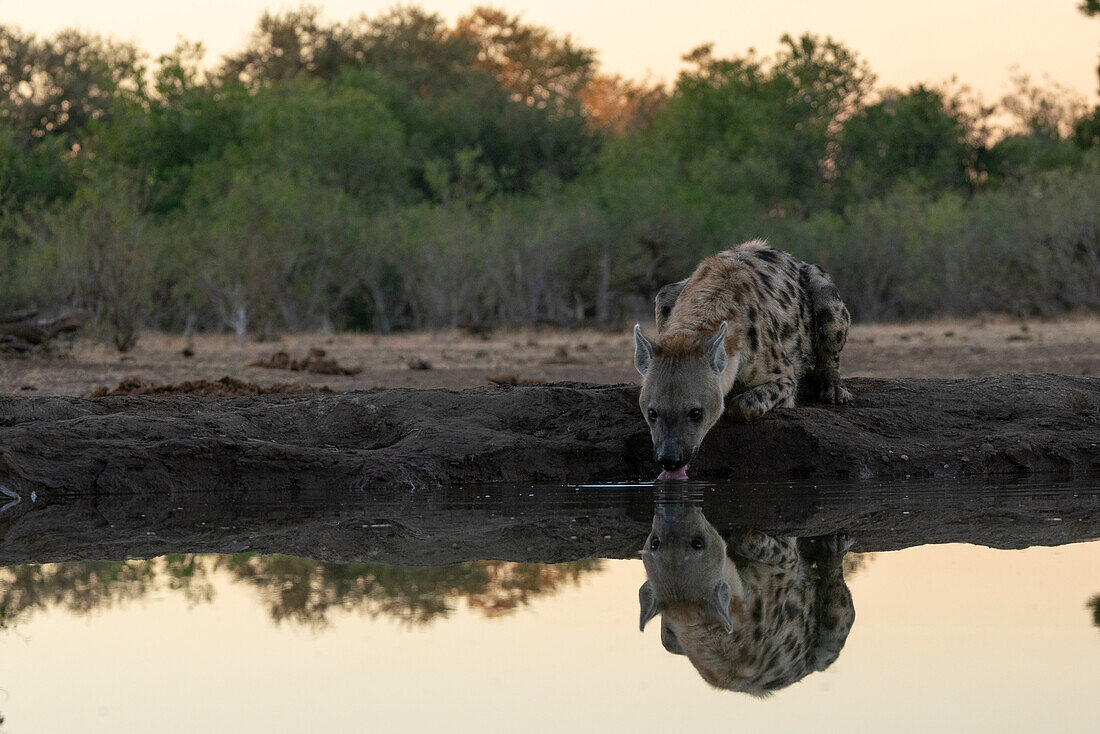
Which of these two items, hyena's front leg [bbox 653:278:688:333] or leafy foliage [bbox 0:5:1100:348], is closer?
hyena's front leg [bbox 653:278:688:333]

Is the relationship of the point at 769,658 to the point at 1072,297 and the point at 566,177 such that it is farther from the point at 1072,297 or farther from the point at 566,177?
the point at 566,177

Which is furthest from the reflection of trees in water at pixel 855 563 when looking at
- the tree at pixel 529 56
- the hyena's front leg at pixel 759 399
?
the tree at pixel 529 56

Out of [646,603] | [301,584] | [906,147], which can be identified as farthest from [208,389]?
[906,147]

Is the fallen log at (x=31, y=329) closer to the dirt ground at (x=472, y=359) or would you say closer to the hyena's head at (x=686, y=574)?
the dirt ground at (x=472, y=359)

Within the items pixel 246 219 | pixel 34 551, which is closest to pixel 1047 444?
pixel 34 551

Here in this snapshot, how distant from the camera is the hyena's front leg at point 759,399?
6395 millimetres

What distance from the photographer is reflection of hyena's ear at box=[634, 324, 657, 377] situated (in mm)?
5793

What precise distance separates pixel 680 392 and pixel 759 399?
3.04 ft

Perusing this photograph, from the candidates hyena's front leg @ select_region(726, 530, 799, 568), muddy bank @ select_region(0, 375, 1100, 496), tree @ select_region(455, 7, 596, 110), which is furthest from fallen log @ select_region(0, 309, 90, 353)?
tree @ select_region(455, 7, 596, 110)

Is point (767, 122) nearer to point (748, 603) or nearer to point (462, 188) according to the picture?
point (462, 188)

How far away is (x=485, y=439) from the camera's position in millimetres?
6527

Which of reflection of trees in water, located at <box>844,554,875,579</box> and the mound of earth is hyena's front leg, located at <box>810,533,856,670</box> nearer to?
reflection of trees in water, located at <box>844,554,875,579</box>

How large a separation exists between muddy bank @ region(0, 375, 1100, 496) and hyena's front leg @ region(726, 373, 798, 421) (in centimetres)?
8

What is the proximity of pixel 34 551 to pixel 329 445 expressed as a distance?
2249mm
